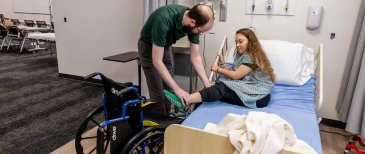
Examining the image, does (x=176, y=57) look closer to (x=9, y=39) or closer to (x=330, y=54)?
(x=330, y=54)

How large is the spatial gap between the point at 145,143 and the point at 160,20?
2.68 ft

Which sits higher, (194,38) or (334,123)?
(194,38)

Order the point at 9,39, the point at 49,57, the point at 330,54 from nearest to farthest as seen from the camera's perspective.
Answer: the point at 330,54 → the point at 49,57 → the point at 9,39

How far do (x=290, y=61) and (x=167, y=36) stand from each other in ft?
3.73

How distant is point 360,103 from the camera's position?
7.27 feet

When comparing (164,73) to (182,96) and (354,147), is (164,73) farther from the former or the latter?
(354,147)

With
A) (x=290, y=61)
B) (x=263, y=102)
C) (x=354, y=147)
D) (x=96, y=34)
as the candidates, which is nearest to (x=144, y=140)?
(x=263, y=102)

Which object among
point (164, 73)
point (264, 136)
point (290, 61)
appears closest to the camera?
point (264, 136)

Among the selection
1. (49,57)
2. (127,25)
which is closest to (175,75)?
(127,25)

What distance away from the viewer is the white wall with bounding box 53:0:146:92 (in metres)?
Result: 3.35

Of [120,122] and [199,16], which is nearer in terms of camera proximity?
[120,122]

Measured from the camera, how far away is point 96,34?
363 cm

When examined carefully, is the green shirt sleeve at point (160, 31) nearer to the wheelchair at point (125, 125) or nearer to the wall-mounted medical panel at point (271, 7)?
the wheelchair at point (125, 125)

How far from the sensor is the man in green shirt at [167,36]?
1735 millimetres
